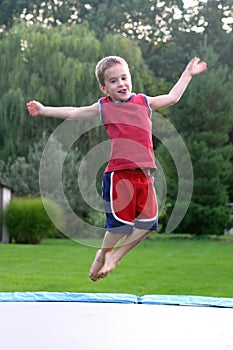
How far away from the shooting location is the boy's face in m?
2.87

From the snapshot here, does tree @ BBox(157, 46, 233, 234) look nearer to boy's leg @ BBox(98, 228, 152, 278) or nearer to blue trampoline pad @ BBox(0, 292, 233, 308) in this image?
blue trampoline pad @ BBox(0, 292, 233, 308)

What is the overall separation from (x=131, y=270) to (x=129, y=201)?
6009 millimetres

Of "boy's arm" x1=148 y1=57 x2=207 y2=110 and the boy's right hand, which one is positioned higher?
"boy's arm" x1=148 y1=57 x2=207 y2=110

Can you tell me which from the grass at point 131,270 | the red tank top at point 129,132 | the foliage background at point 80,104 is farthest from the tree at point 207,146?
the red tank top at point 129,132

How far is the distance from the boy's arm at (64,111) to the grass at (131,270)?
3942 millimetres

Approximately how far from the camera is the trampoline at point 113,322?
314 centimetres

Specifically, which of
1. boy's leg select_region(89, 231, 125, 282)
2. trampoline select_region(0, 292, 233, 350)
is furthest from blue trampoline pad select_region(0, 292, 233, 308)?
boy's leg select_region(89, 231, 125, 282)

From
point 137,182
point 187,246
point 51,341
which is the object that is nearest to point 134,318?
point 51,341

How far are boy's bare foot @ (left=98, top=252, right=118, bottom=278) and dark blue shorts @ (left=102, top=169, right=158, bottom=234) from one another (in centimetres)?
11

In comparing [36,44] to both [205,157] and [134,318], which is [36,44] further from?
[134,318]

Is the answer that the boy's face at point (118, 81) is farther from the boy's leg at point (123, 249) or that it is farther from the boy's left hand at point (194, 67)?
the boy's leg at point (123, 249)

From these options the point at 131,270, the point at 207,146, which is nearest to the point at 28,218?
the point at 131,270

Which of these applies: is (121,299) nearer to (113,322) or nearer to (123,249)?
(113,322)

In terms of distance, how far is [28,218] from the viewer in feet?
39.7
